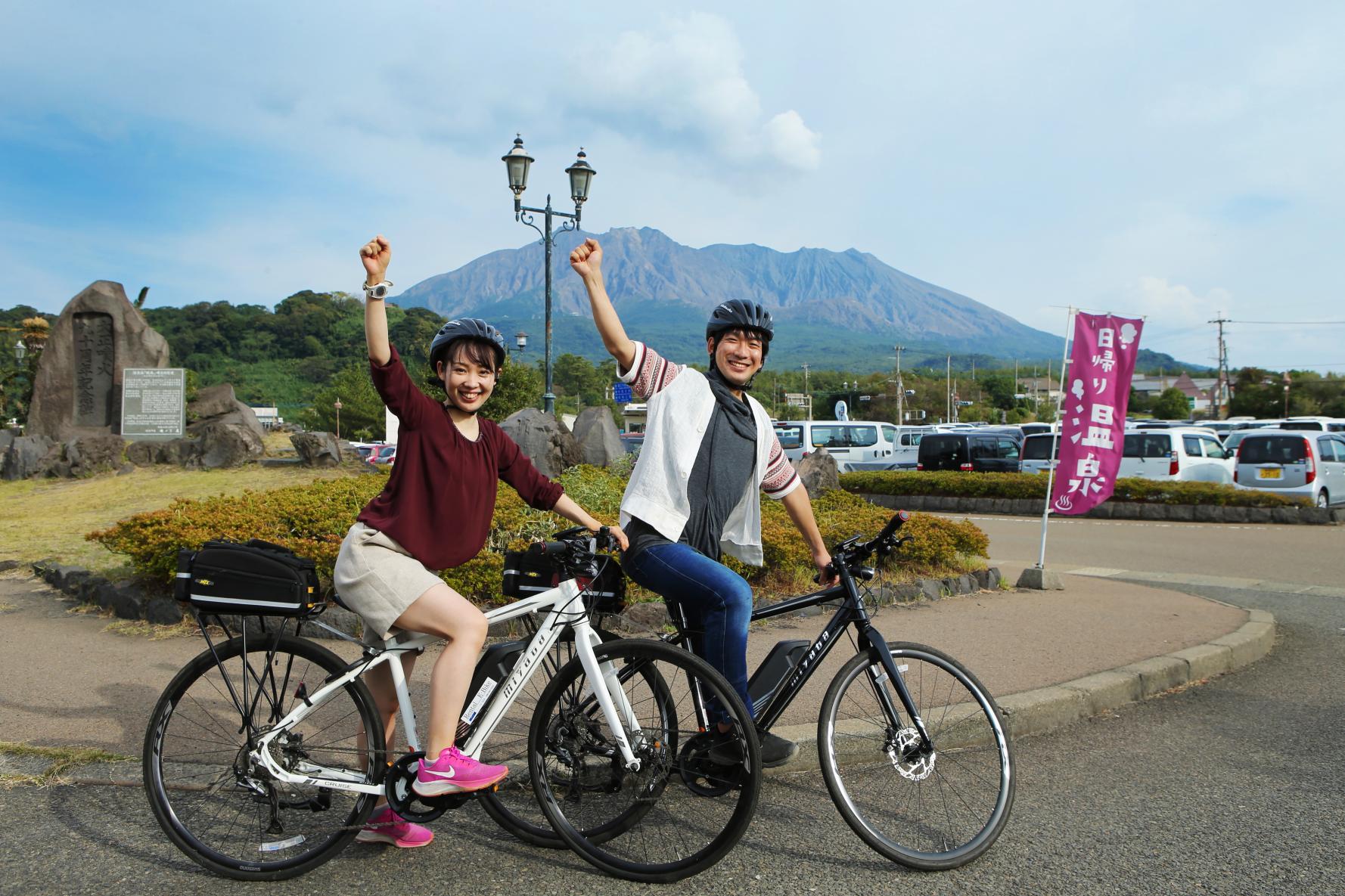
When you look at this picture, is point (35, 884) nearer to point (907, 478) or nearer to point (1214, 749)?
point (1214, 749)

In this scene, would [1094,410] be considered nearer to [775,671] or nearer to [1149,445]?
[775,671]

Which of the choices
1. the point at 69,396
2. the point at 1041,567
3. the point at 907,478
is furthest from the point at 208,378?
the point at 1041,567

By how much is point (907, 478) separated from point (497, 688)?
18083 millimetres

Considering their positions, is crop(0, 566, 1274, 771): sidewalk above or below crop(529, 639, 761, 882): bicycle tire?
below

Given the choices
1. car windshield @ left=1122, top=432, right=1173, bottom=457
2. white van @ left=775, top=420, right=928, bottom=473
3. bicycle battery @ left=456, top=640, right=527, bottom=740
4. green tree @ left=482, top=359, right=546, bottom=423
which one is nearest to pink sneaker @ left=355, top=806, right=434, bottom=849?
bicycle battery @ left=456, top=640, right=527, bottom=740

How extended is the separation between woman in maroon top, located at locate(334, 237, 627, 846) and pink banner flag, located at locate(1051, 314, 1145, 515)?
23.4 ft

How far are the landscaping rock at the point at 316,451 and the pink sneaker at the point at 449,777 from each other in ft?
49.0

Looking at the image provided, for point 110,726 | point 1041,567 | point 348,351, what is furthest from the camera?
point 348,351

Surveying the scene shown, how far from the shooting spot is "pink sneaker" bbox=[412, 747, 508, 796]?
2.95m

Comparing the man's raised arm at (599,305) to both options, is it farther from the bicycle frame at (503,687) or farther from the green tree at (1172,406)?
the green tree at (1172,406)

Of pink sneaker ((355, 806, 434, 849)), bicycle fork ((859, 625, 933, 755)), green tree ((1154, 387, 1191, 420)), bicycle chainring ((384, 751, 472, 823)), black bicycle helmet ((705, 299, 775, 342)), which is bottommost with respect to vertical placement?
pink sneaker ((355, 806, 434, 849))

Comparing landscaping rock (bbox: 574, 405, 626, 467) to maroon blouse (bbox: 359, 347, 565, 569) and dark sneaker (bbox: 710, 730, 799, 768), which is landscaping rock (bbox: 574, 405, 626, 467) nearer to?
dark sneaker (bbox: 710, 730, 799, 768)

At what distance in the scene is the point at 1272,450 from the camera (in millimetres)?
17812

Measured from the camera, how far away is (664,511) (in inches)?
129
